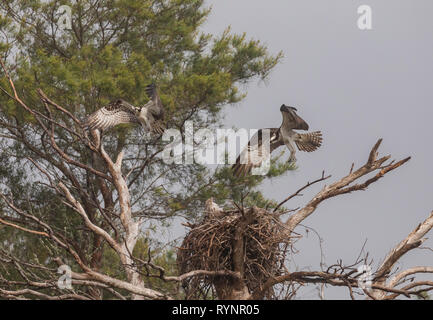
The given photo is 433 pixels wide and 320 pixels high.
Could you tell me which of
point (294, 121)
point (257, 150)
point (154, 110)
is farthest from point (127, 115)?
point (294, 121)

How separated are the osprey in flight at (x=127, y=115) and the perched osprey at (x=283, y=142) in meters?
1.71

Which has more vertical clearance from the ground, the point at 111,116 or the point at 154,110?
the point at 154,110

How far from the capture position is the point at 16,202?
13.0m

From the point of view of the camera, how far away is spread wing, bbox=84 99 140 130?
9406 mm

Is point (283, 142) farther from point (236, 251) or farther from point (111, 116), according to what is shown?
point (111, 116)

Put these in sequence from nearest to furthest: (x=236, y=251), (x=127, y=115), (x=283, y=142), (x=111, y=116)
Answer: (x=236, y=251) → (x=283, y=142) → (x=111, y=116) → (x=127, y=115)

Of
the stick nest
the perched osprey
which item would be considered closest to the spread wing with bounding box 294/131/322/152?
the perched osprey

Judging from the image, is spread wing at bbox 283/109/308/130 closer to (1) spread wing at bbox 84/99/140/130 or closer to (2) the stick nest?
(2) the stick nest

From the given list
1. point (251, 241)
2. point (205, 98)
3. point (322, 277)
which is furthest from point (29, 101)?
point (322, 277)

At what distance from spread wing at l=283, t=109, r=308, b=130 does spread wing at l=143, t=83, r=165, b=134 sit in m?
2.24

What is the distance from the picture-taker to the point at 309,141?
341 inches

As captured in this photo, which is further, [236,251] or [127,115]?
[127,115]

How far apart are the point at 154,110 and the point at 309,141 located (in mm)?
2193
